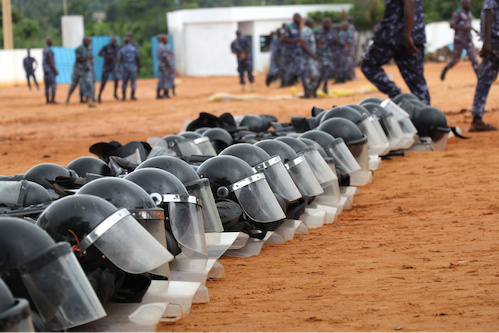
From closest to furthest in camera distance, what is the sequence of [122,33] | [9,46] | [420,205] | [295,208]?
1. [295,208]
2. [420,205]
3. [9,46]
4. [122,33]

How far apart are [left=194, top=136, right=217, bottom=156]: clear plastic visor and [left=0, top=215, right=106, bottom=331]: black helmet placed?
3804 millimetres

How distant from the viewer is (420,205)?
6.39 metres

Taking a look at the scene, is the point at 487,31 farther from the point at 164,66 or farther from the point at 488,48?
the point at 164,66

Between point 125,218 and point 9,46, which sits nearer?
point 125,218

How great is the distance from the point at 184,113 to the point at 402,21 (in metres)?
6.96

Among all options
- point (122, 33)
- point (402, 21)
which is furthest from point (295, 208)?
point (122, 33)

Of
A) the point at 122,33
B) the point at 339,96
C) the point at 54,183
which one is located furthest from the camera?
the point at 122,33

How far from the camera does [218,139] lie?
7.30 meters

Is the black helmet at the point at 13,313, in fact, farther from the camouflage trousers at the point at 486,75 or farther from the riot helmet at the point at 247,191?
the camouflage trousers at the point at 486,75

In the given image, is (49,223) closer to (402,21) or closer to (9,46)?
(402,21)

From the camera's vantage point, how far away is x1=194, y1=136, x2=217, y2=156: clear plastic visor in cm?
681

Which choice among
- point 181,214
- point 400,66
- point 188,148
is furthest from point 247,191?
point 400,66

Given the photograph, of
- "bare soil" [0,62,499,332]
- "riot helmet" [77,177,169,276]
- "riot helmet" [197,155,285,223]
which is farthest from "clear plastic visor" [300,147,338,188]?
"riot helmet" [77,177,169,276]

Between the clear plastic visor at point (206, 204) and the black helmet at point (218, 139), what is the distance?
2.74 metres
